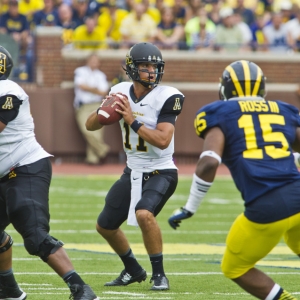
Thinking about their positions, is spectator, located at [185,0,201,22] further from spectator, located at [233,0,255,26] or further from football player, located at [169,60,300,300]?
football player, located at [169,60,300,300]

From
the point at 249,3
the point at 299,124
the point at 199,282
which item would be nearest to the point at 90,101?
the point at 249,3

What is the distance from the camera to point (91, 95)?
15.9 metres

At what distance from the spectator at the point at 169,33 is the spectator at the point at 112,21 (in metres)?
0.79

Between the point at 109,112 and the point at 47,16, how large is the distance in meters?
10.9

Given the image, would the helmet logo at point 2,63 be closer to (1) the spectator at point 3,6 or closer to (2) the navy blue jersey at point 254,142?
(2) the navy blue jersey at point 254,142

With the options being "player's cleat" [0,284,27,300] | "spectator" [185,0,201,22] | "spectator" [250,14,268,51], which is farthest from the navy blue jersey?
"spectator" [250,14,268,51]

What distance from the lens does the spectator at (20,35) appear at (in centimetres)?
1599

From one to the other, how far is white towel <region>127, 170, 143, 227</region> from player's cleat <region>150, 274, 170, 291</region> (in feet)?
1.39

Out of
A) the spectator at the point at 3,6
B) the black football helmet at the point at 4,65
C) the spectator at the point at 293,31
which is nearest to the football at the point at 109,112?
the black football helmet at the point at 4,65

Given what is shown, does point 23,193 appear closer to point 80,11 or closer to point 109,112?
point 109,112

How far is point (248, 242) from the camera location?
440cm

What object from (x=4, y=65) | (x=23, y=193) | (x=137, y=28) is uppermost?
(x=4, y=65)

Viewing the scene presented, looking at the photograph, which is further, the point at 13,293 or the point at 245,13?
the point at 245,13

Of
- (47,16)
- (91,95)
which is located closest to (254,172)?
(91,95)
